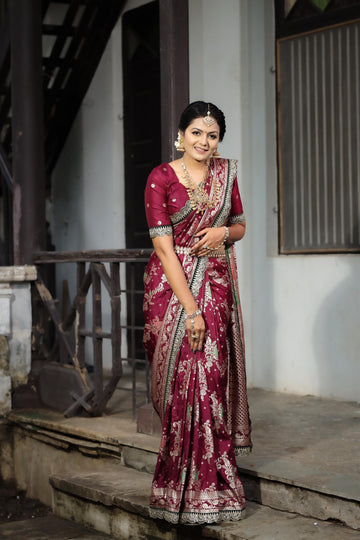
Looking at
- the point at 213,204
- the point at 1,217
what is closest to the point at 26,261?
the point at 1,217

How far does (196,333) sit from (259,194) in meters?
2.95

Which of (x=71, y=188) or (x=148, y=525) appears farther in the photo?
(x=71, y=188)

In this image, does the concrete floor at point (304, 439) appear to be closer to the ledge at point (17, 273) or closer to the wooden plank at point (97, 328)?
the wooden plank at point (97, 328)

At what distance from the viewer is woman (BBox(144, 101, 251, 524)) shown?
3564 millimetres

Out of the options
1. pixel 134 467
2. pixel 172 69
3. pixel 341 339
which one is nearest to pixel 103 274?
pixel 134 467

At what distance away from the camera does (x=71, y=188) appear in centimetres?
795

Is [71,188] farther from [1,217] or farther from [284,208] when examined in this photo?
[284,208]

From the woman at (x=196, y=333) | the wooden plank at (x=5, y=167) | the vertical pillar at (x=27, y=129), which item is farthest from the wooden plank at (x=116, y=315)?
the wooden plank at (x=5, y=167)

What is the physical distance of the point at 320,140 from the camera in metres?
5.96

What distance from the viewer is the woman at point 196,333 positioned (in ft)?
11.7

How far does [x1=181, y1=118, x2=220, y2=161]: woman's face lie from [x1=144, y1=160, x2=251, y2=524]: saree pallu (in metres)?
0.12

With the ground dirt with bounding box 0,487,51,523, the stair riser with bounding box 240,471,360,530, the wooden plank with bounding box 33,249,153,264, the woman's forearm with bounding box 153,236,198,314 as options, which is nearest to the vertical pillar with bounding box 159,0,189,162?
the wooden plank with bounding box 33,249,153,264

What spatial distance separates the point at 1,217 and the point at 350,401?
14.0 ft

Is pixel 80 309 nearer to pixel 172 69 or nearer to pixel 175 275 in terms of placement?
pixel 172 69
